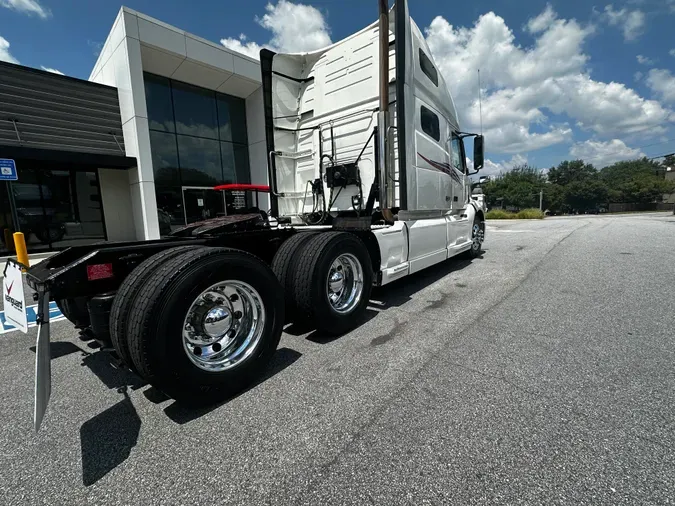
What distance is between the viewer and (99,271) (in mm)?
2154

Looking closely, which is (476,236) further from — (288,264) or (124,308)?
(124,308)

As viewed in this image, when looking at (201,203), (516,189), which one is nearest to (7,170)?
(201,203)

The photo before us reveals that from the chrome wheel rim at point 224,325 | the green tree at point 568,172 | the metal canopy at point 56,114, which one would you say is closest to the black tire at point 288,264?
the chrome wheel rim at point 224,325

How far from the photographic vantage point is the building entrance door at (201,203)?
13273 millimetres

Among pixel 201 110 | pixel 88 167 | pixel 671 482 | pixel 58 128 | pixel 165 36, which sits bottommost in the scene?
pixel 671 482

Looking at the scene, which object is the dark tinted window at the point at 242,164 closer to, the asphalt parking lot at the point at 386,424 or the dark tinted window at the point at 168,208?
the dark tinted window at the point at 168,208

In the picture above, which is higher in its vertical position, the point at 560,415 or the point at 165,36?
the point at 165,36

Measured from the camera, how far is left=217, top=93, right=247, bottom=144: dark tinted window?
1422cm

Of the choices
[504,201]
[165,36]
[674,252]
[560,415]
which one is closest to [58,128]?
[165,36]

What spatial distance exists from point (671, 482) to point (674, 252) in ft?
27.6

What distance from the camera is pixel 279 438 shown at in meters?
1.87

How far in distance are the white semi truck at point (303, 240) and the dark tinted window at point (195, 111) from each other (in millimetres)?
9894

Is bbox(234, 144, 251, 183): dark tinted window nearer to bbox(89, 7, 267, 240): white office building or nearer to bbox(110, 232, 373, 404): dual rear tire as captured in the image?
bbox(89, 7, 267, 240): white office building

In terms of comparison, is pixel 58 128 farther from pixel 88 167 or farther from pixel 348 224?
pixel 348 224
